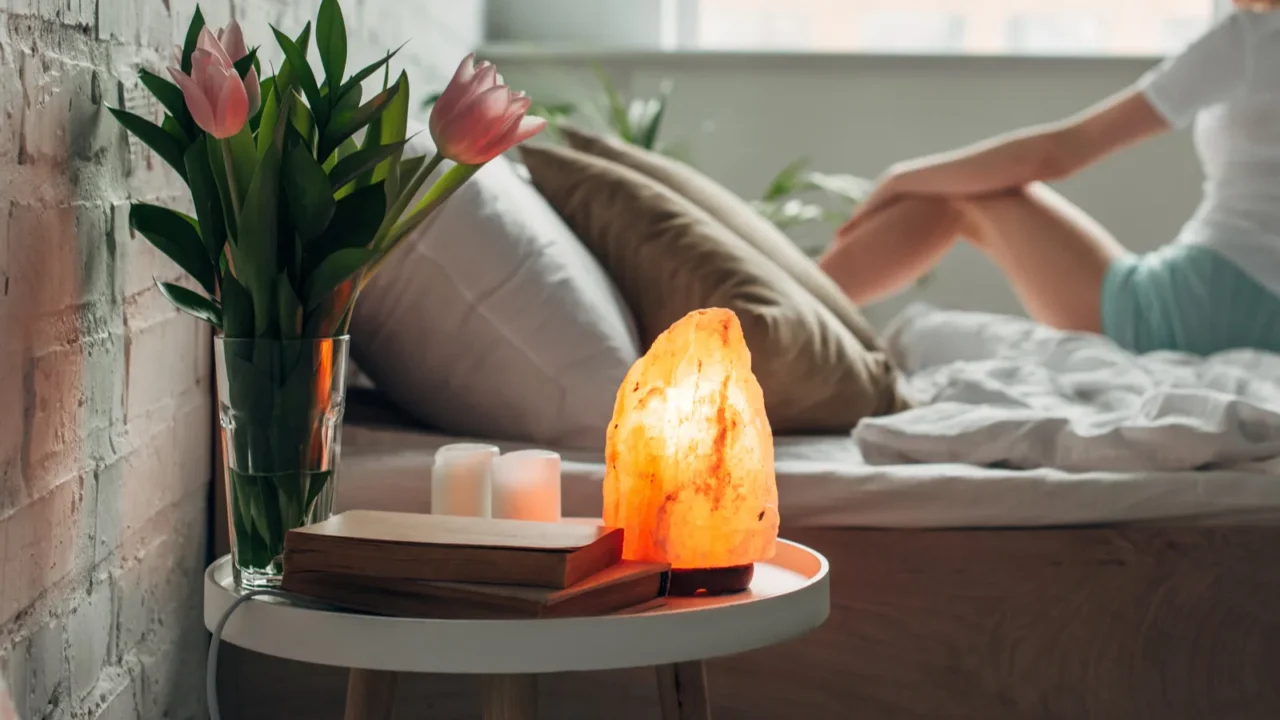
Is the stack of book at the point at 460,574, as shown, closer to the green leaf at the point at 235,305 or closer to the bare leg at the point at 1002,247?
the green leaf at the point at 235,305

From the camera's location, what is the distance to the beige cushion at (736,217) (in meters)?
1.82

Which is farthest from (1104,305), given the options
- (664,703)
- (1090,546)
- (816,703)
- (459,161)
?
(459,161)

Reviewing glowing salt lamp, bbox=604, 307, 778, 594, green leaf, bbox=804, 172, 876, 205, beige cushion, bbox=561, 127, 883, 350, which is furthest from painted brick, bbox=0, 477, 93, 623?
green leaf, bbox=804, 172, 876, 205

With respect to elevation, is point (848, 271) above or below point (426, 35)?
below

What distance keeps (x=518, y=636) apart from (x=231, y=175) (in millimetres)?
407

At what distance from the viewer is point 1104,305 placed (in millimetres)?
Result: 2484

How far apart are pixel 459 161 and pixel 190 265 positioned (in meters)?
0.24

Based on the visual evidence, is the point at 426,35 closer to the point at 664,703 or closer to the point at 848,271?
the point at 848,271

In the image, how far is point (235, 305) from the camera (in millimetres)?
1004

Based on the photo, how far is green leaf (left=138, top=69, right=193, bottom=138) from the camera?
3.25ft

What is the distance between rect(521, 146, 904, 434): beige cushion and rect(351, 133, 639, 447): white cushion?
0.13m

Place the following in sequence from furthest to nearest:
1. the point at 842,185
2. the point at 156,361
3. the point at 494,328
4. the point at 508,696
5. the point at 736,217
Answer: the point at 842,185 → the point at 736,217 → the point at 494,328 → the point at 156,361 → the point at 508,696

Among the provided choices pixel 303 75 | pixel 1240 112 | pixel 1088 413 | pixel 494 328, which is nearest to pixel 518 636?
pixel 303 75

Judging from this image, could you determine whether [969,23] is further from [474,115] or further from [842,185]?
[474,115]
